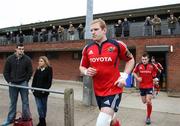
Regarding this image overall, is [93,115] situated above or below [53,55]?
below

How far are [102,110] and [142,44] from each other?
16.1m

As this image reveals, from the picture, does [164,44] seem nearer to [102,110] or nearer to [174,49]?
[174,49]

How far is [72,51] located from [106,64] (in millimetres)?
21746

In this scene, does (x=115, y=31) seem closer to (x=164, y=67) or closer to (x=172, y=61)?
(x=164, y=67)

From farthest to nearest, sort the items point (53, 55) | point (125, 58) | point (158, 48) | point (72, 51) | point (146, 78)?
1. point (53, 55)
2. point (72, 51)
3. point (158, 48)
4. point (146, 78)
5. point (125, 58)

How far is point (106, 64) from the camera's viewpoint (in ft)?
16.4

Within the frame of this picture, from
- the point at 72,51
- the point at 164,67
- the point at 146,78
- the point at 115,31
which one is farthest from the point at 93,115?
the point at 72,51

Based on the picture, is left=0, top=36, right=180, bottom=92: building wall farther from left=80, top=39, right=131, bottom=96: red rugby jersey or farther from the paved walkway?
left=80, top=39, right=131, bottom=96: red rugby jersey

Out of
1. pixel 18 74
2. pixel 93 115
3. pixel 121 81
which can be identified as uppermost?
pixel 121 81

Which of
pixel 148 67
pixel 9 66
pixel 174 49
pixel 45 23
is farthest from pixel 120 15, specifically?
pixel 9 66

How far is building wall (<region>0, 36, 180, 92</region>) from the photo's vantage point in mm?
19094

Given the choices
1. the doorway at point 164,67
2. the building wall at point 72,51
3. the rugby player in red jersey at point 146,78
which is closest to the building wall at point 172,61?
the building wall at point 72,51

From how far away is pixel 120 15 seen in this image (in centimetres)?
2541

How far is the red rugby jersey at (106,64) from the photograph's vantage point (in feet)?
16.5
